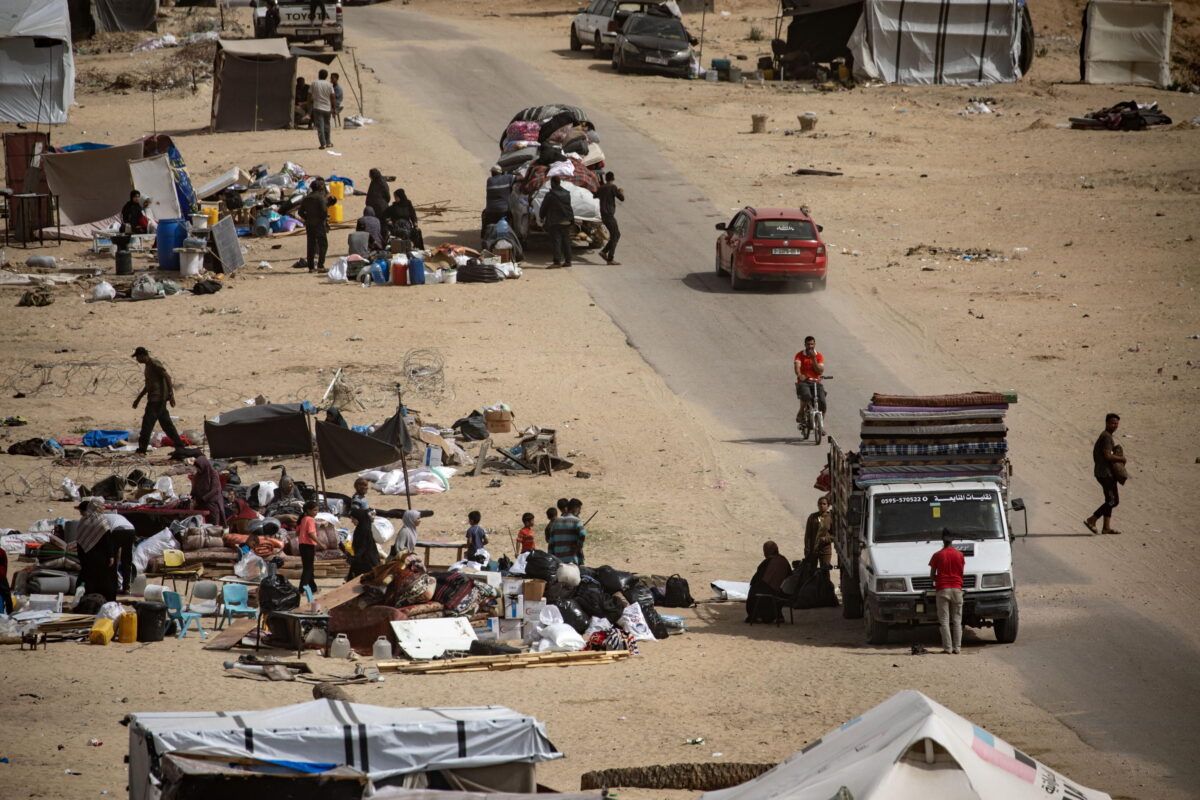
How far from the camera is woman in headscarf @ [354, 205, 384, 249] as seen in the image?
1231 inches

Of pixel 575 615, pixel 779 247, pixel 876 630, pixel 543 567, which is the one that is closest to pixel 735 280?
pixel 779 247

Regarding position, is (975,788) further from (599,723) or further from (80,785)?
(80,785)

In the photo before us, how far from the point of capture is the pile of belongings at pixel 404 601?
15.6 metres

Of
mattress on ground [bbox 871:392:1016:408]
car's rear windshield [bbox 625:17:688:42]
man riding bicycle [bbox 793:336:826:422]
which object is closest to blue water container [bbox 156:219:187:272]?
man riding bicycle [bbox 793:336:826:422]

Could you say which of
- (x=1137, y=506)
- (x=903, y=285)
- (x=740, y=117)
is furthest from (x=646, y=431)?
(x=740, y=117)

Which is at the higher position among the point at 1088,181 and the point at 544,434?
the point at 1088,181

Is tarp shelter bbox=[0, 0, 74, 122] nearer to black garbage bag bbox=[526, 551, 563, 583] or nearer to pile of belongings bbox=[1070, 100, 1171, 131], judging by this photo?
pile of belongings bbox=[1070, 100, 1171, 131]

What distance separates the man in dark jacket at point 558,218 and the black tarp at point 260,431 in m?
12.1

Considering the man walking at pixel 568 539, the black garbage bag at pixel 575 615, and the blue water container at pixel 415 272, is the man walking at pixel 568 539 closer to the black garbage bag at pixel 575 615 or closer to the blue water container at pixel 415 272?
the black garbage bag at pixel 575 615

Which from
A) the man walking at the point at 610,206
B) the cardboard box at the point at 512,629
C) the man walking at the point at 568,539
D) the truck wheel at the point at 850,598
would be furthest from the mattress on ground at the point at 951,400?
the man walking at the point at 610,206

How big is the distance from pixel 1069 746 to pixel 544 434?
11180 millimetres

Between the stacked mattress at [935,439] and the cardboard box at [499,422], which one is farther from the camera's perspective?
the cardboard box at [499,422]

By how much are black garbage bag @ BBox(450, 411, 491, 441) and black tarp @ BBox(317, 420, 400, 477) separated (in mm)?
3839

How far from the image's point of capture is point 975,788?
8.78 meters
